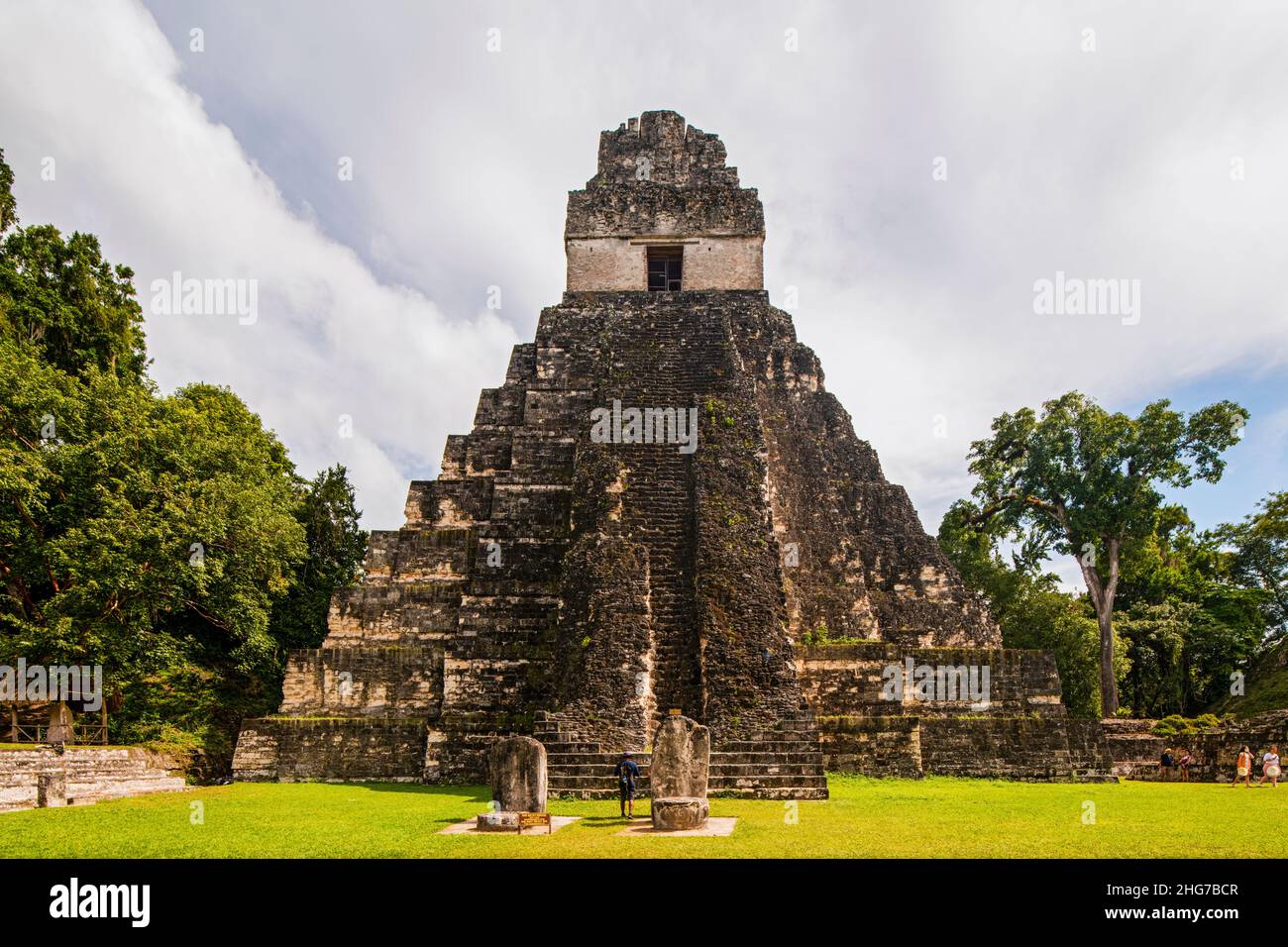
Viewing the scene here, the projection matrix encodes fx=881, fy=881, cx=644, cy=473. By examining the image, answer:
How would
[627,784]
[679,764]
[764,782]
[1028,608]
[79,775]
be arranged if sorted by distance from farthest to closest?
[1028,608] → [79,775] → [764,782] → [627,784] → [679,764]

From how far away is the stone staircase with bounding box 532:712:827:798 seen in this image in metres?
11.3

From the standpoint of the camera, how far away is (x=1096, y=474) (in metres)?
25.5

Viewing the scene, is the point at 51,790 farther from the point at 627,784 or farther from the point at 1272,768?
the point at 1272,768

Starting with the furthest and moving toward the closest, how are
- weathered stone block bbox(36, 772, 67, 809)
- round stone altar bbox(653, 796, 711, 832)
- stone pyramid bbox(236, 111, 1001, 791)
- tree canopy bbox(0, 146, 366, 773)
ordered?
1. tree canopy bbox(0, 146, 366, 773)
2. stone pyramid bbox(236, 111, 1001, 791)
3. weathered stone block bbox(36, 772, 67, 809)
4. round stone altar bbox(653, 796, 711, 832)

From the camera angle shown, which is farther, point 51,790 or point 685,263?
point 685,263

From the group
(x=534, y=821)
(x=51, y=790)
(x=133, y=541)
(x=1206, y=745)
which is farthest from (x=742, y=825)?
(x=1206, y=745)

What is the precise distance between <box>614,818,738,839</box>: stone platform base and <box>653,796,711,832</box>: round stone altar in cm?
7

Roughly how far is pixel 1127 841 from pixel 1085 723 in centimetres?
769

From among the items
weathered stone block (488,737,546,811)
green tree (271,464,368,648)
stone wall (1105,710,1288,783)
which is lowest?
stone wall (1105,710,1288,783)

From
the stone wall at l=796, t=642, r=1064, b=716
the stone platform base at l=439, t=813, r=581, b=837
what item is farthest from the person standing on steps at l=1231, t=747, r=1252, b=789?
the stone platform base at l=439, t=813, r=581, b=837

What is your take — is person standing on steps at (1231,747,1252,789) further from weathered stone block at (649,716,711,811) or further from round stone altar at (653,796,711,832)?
round stone altar at (653,796,711,832)

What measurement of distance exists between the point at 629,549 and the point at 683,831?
20.4 feet

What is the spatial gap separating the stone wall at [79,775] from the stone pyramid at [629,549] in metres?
1.80
